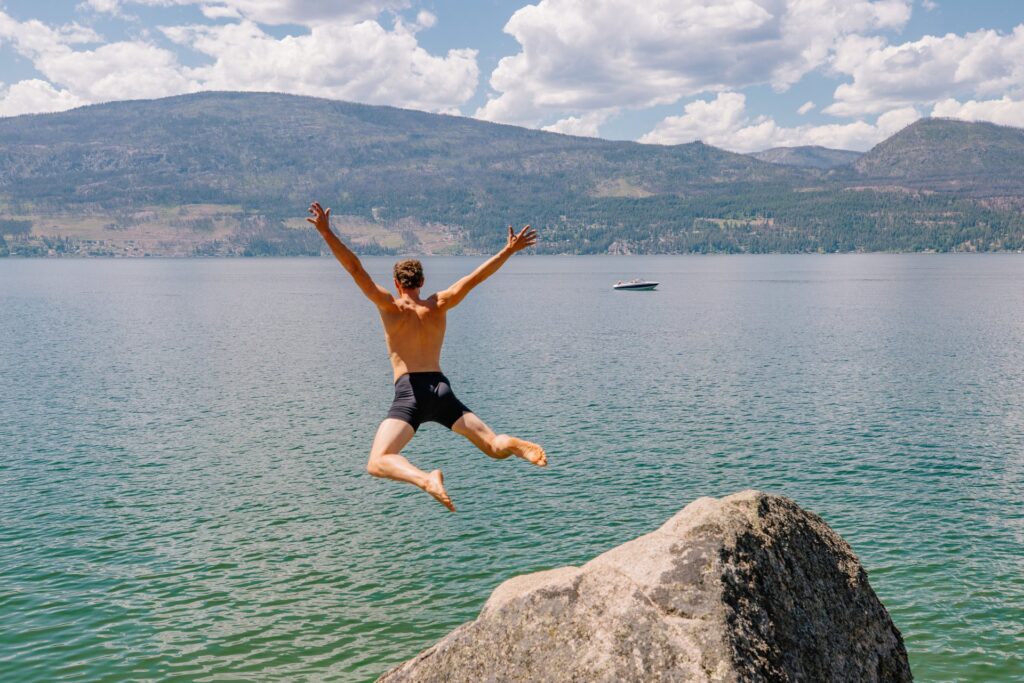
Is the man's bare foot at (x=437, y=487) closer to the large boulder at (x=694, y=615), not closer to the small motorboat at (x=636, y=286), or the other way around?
the large boulder at (x=694, y=615)

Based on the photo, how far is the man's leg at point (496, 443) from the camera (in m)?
8.97

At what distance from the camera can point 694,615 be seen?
8984 millimetres

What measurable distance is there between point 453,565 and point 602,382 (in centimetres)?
3421

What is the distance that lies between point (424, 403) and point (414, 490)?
81.1ft

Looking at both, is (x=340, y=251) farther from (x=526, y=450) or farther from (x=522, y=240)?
(x=526, y=450)

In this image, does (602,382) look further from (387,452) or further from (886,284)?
(886,284)

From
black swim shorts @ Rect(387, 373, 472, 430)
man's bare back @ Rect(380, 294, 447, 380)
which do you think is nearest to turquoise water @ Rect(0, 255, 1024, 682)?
black swim shorts @ Rect(387, 373, 472, 430)

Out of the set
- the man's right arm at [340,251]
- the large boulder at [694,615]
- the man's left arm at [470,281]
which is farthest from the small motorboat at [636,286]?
the man's right arm at [340,251]

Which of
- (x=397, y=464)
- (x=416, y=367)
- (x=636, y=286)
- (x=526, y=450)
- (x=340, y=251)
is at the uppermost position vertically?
(x=340, y=251)

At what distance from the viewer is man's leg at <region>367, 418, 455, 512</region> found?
28.6ft

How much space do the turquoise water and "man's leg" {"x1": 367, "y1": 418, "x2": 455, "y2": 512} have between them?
1248 centimetres

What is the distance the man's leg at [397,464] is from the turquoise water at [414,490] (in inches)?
491

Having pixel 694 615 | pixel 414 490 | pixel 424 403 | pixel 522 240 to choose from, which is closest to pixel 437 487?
pixel 424 403

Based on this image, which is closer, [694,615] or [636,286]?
[694,615]
